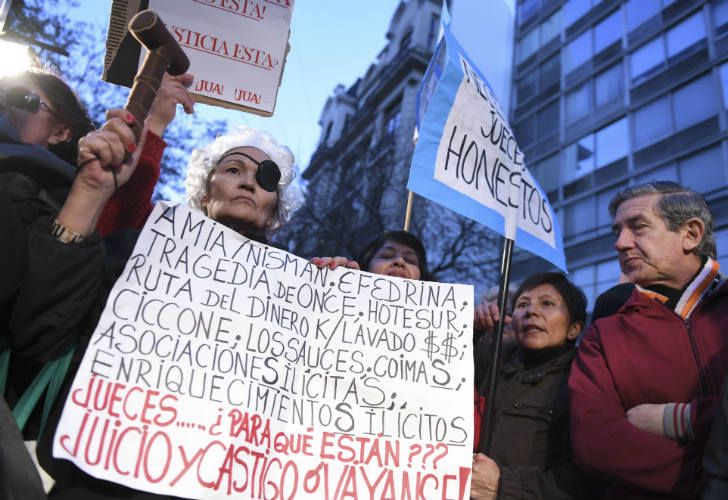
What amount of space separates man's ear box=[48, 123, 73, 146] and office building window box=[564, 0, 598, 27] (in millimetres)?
26727

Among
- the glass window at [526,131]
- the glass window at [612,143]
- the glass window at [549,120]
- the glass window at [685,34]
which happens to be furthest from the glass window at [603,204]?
the glass window at [526,131]

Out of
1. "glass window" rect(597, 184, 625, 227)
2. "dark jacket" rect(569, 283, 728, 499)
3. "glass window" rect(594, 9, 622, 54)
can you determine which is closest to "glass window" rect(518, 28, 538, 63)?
"glass window" rect(594, 9, 622, 54)

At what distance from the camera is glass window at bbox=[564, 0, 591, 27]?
24.3 m

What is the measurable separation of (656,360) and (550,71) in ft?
86.8

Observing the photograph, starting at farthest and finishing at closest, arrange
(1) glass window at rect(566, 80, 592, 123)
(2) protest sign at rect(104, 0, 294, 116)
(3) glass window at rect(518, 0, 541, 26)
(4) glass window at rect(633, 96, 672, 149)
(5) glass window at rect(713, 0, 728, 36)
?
(3) glass window at rect(518, 0, 541, 26) → (1) glass window at rect(566, 80, 592, 123) → (4) glass window at rect(633, 96, 672, 149) → (5) glass window at rect(713, 0, 728, 36) → (2) protest sign at rect(104, 0, 294, 116)

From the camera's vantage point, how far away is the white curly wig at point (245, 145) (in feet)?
8.30

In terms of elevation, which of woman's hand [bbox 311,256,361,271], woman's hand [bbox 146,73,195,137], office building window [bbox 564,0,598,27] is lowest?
woman's hand [bbox 311,256,361,271]

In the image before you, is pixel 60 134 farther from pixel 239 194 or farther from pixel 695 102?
pixel 695 102

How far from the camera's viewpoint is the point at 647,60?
20359mm

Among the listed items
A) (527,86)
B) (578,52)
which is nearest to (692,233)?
(578,52)

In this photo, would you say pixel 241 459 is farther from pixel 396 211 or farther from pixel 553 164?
pixel 553 164

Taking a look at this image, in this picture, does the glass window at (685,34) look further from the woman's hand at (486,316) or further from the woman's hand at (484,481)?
the woman's hand at (484,481)

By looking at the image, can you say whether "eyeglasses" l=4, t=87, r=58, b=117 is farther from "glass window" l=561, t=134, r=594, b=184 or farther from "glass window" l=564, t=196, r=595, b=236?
"glass window" l=561, t=134, r=594, b=184

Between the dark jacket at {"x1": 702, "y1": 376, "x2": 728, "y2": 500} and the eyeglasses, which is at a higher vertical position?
the eyeglasses
